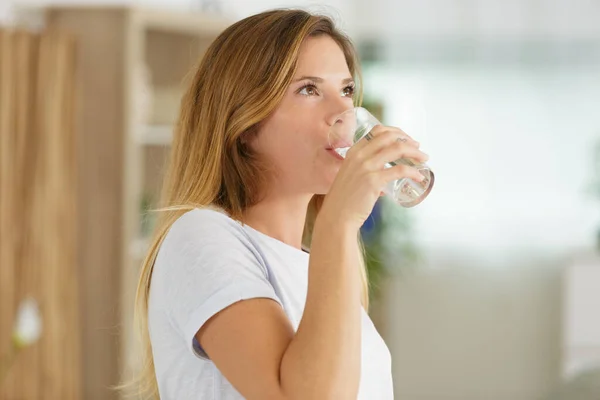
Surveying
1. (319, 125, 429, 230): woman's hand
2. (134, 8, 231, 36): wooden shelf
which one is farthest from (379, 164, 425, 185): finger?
(134, 8, 231, 36): wooden shelf

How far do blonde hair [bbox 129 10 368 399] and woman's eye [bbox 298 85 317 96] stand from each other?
0.08 ft

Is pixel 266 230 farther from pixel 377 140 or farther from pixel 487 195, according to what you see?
pixel 487 195

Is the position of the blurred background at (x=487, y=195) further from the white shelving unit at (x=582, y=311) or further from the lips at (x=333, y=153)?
the lips at (x=333, y=153)

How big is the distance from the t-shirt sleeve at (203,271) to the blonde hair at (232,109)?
92 millimetres

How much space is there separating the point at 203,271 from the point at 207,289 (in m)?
0.03

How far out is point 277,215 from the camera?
1325 mm

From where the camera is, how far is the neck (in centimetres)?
131

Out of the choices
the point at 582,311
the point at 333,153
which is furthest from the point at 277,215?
the point at 582,311

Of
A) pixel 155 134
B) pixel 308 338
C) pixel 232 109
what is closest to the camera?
pixel 308 338

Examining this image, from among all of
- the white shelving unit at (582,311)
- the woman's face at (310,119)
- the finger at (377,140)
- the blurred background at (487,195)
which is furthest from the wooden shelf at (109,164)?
the finger at (377,140)

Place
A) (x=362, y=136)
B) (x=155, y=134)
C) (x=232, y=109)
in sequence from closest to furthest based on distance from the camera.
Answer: (x=362, y=136) → (x=232, y=109) → (x=155, y=134)

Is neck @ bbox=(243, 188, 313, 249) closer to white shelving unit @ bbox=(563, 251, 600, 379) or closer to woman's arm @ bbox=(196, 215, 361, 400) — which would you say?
woman's arm @ bbox=(196, 215, 361, 400)

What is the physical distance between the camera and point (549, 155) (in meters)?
5.53

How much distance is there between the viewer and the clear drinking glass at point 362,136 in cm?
117
